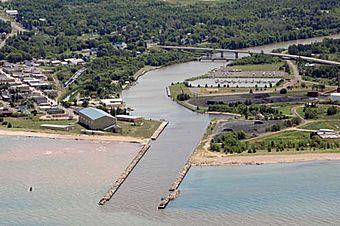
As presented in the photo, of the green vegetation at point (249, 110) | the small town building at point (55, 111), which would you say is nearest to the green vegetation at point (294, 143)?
the green vegetation at point (249, 110)

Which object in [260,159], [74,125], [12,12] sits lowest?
[260,159]

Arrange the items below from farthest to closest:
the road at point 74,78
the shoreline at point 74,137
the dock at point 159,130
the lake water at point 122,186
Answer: the road at point 74,78, the dock at point 159,130, the shoreline at point 74,137, the lake water at point 122,186

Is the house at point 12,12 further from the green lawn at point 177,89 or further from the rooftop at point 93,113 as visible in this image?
the rooftop at point 93,113

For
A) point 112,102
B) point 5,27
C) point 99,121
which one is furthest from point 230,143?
point 5,27

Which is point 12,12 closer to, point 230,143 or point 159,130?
point 159,130

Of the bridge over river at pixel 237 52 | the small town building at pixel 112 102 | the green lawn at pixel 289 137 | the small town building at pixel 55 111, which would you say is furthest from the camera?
the bridge over river at pixel 237 52

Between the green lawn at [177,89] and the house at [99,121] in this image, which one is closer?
the house at [99,121]

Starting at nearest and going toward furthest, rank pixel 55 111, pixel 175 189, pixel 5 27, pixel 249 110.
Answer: pixel 175 189, pixel 249 110, pixel 55 111, pixel 5 27

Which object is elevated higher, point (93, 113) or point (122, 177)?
point (93, 113)
